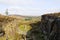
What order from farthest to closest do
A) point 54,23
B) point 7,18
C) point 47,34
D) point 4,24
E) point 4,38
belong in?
point 7,18
point 4,24
point 4,38
point 47,34
point 54,23

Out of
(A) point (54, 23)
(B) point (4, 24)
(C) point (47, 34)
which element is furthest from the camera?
(B) point (4, 24)

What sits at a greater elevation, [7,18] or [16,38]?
[7,18]

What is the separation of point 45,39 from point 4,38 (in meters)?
6.83

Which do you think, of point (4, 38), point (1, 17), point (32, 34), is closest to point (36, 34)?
point (32, 34)

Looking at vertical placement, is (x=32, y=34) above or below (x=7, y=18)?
below

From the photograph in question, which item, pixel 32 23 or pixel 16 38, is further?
pixel 32 23

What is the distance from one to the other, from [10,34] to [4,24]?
2.84 meters

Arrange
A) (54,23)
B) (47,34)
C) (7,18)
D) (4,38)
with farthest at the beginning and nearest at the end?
(7,18), (4,38), (47,34), (54,23)

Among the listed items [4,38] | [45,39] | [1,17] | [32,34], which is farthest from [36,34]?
[1,17]

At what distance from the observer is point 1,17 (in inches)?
1421

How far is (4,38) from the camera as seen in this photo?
30.6 metres

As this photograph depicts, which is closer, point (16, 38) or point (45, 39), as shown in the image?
point (45, 39)

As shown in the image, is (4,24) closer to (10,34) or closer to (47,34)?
(10,34)

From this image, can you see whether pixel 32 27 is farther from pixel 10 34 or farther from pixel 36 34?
pixel 10 34
